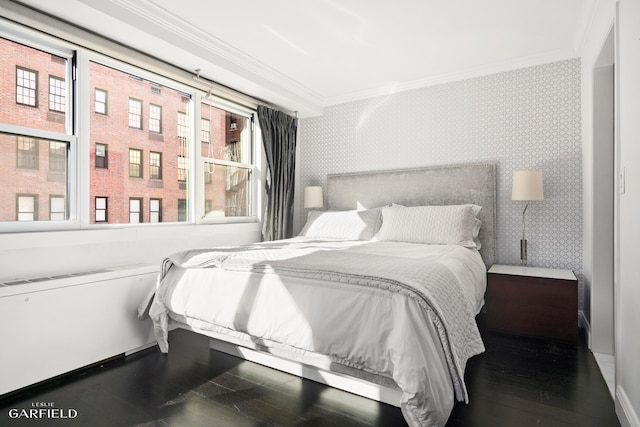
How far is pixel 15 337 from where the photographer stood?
6.52ft

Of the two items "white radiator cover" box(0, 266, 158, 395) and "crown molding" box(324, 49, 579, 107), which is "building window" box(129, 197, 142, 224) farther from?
"crown molding" box(324, 49, 579, 107)

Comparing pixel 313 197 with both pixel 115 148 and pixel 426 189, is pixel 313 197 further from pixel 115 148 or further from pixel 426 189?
pixel 115 148

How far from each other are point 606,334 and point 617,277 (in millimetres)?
1081

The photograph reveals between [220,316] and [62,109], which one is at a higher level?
[62,109]

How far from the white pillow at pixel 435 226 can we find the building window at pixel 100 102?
105 inches

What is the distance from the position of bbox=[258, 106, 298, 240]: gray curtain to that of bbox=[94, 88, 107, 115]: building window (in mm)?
1653

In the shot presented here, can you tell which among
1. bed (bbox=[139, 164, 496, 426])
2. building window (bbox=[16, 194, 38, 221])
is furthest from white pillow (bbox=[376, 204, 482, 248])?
building window (bbox=[16, 194, 38, 221])

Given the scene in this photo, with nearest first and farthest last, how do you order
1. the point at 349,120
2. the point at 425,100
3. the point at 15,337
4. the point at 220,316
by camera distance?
1. the point at 15,337
2. the point at 220,316
3. the point at 425,100
4. the point at 349,120

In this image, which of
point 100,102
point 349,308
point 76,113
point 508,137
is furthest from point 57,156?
point 508,137

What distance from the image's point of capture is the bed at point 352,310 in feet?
5.10

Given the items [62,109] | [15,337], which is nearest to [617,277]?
[15,337]

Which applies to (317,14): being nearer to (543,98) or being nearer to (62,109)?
(62,109)

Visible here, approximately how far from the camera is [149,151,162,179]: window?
338cm

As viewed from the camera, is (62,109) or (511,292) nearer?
(62,109)
